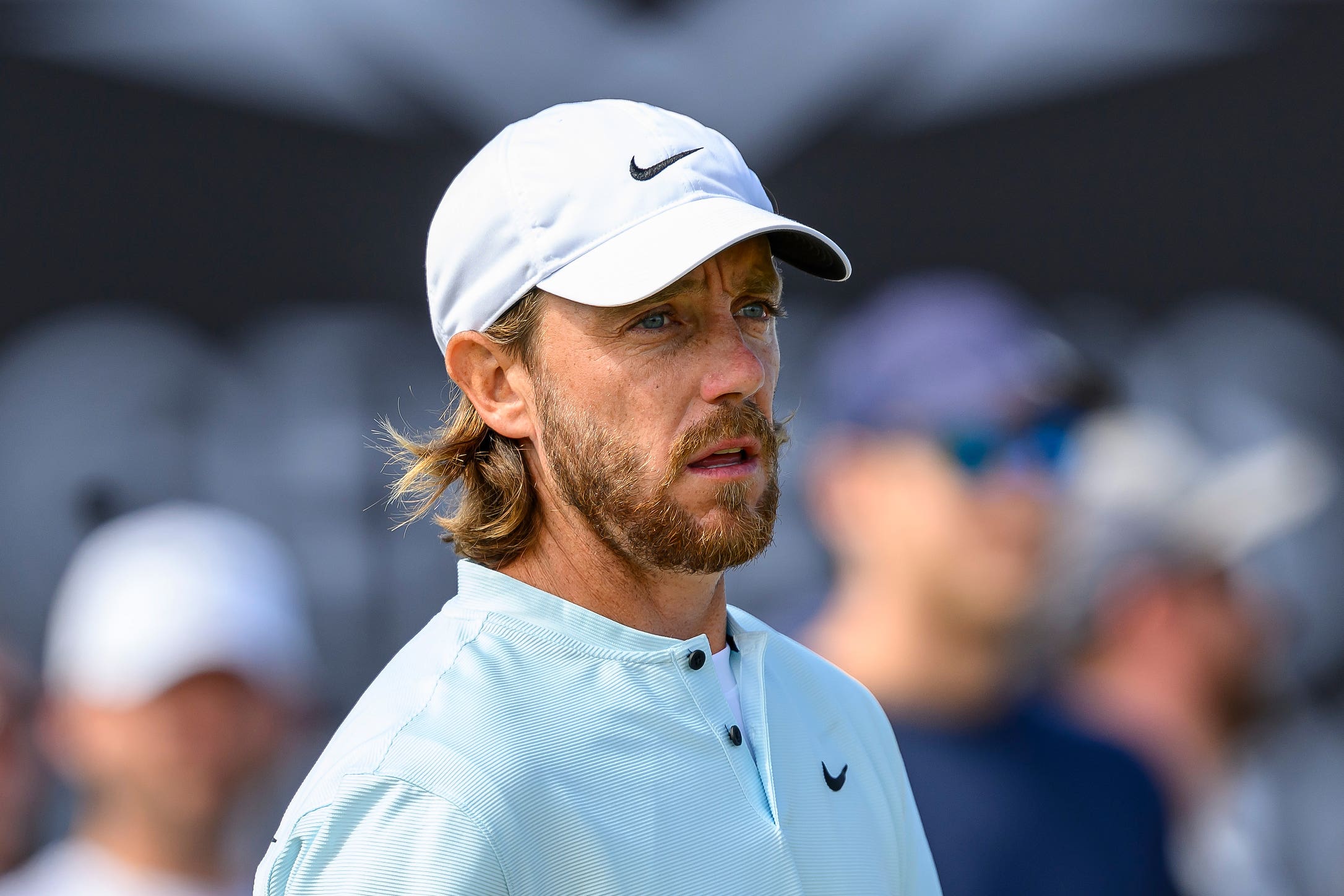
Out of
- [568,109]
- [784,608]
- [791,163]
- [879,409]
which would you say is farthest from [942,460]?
[568,109]

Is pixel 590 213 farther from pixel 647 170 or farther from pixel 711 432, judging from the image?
pixel 711 432

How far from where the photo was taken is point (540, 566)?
1429 mm

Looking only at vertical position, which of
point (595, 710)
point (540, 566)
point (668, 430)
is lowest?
point (595, 710)

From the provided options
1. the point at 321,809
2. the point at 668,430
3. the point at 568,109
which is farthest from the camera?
the point at 568,109

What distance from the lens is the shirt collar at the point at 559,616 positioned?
1.31 meters

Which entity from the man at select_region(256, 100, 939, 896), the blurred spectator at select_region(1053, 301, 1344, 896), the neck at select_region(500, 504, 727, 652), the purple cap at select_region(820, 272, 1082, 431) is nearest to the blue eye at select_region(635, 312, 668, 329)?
the man at select_region(256, 100, 939, 896)

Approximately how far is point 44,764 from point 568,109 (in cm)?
258

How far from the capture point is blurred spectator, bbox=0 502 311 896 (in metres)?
3.04

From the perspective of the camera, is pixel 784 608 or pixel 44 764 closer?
pixel 44 764

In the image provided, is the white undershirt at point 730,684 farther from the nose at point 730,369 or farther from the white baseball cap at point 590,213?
the white baseball cap at point 590,213

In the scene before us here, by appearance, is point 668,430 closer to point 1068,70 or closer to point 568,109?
point 568,109

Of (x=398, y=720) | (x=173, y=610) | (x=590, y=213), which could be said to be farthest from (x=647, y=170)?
(x=173, y=610)

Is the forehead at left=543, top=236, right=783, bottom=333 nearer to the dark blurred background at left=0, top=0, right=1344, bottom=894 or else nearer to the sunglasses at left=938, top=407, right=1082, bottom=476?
the sunglasses at left=938, top=407, right=1082, bottom=476

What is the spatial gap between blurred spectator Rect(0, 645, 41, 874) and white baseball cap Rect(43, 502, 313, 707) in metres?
0.10
